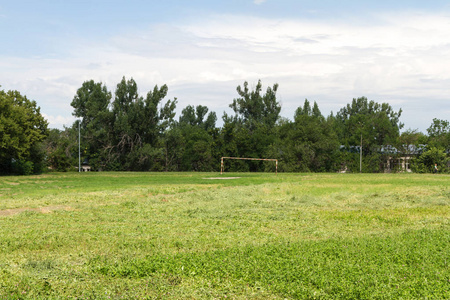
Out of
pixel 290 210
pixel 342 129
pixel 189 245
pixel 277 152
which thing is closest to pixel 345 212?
pixel 290 210

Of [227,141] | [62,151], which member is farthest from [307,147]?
[62,151]

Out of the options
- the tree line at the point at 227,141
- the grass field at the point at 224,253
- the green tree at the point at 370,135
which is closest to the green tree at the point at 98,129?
the tree line at the point at 227,141

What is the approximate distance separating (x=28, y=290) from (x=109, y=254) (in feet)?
7.67

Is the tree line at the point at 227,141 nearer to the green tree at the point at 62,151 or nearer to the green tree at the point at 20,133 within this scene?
the green tree at the point at 62,151

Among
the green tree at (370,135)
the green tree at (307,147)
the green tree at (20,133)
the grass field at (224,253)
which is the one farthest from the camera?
the green tree at (370,135)

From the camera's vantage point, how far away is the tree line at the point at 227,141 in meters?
71.2

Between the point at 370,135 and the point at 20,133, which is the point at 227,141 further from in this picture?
the point at 20,133

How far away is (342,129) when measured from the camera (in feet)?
309

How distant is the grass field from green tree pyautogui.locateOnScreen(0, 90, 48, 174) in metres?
28.8

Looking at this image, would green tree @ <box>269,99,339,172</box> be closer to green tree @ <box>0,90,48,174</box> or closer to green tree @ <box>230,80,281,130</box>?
green tree @ <box>230,80,281,130</box>

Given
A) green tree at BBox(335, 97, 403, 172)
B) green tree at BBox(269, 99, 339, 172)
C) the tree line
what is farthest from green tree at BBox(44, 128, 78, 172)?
green tree at BBox(335, 97, 403, 172)

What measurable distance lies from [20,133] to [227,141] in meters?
40.2

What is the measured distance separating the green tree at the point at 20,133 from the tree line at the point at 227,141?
11.7 metres

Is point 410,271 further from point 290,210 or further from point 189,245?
point 290,210
